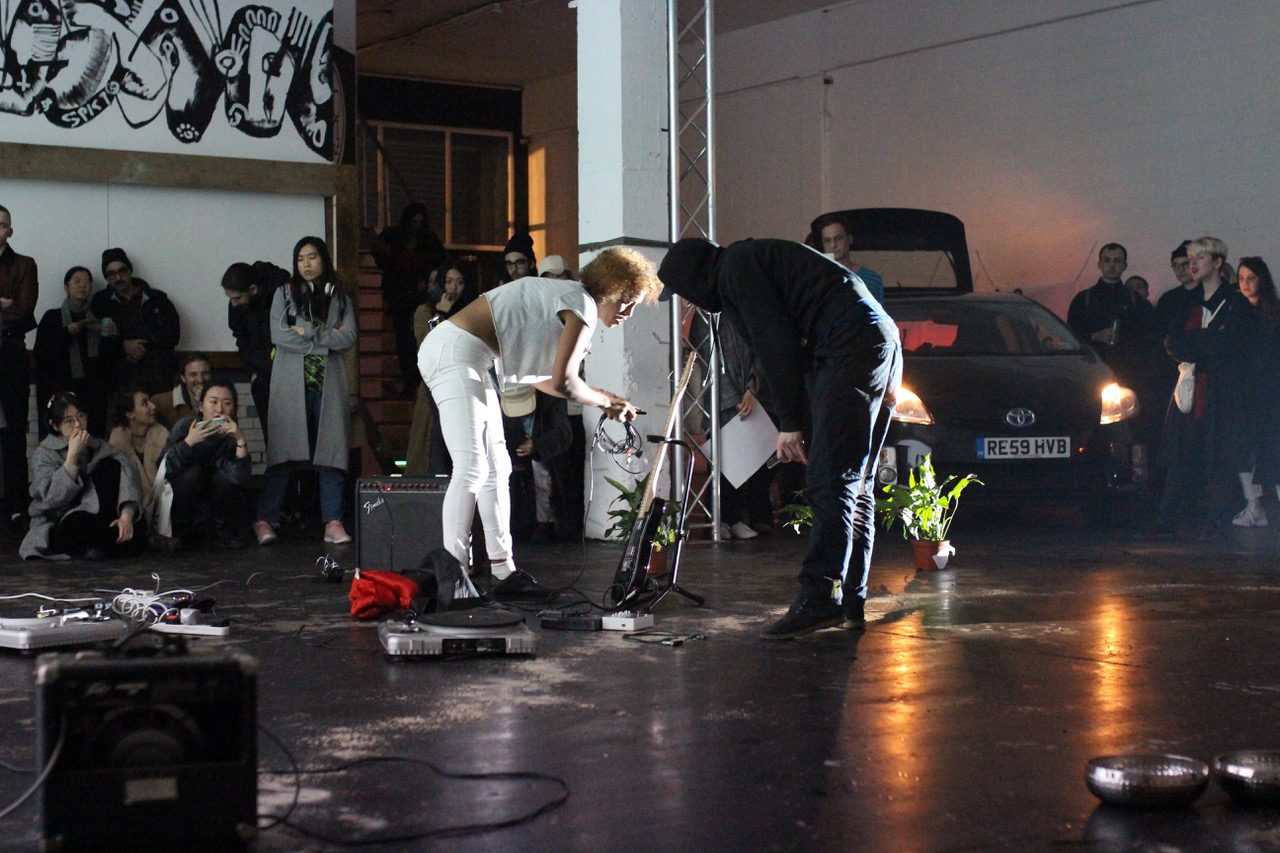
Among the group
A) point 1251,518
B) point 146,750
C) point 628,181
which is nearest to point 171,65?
point 628,181

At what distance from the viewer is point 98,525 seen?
8820 millimetres

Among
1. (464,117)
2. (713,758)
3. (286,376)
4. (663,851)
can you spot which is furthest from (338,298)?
(464,117)

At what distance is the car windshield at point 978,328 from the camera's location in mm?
10203

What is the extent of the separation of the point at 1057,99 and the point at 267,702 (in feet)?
37.7

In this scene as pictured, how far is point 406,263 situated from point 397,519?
776 cm

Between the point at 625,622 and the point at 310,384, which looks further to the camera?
the point at 310,384

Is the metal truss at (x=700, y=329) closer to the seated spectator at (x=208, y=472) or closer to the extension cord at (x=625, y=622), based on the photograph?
the seated spectator at (x=208, y=472)

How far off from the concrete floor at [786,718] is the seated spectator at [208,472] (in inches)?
79.2

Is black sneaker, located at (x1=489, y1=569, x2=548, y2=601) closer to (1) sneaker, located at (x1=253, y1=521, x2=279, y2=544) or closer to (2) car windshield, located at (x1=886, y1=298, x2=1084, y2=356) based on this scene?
(1) sneaker, located at (x1=253, y1=521, x2=279, y2=544)

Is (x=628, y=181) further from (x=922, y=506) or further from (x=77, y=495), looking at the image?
(x=77, y=495)

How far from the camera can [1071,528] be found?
33.5ft

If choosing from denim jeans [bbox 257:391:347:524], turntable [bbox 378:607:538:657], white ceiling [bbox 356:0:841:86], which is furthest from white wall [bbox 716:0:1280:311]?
turntable [bbox 378:607:538:657]

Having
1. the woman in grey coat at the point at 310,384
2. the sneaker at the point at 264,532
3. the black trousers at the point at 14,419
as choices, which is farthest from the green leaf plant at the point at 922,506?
the black trousers at the point at 14,419

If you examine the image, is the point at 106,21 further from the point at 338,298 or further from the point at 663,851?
the point at 663,851
